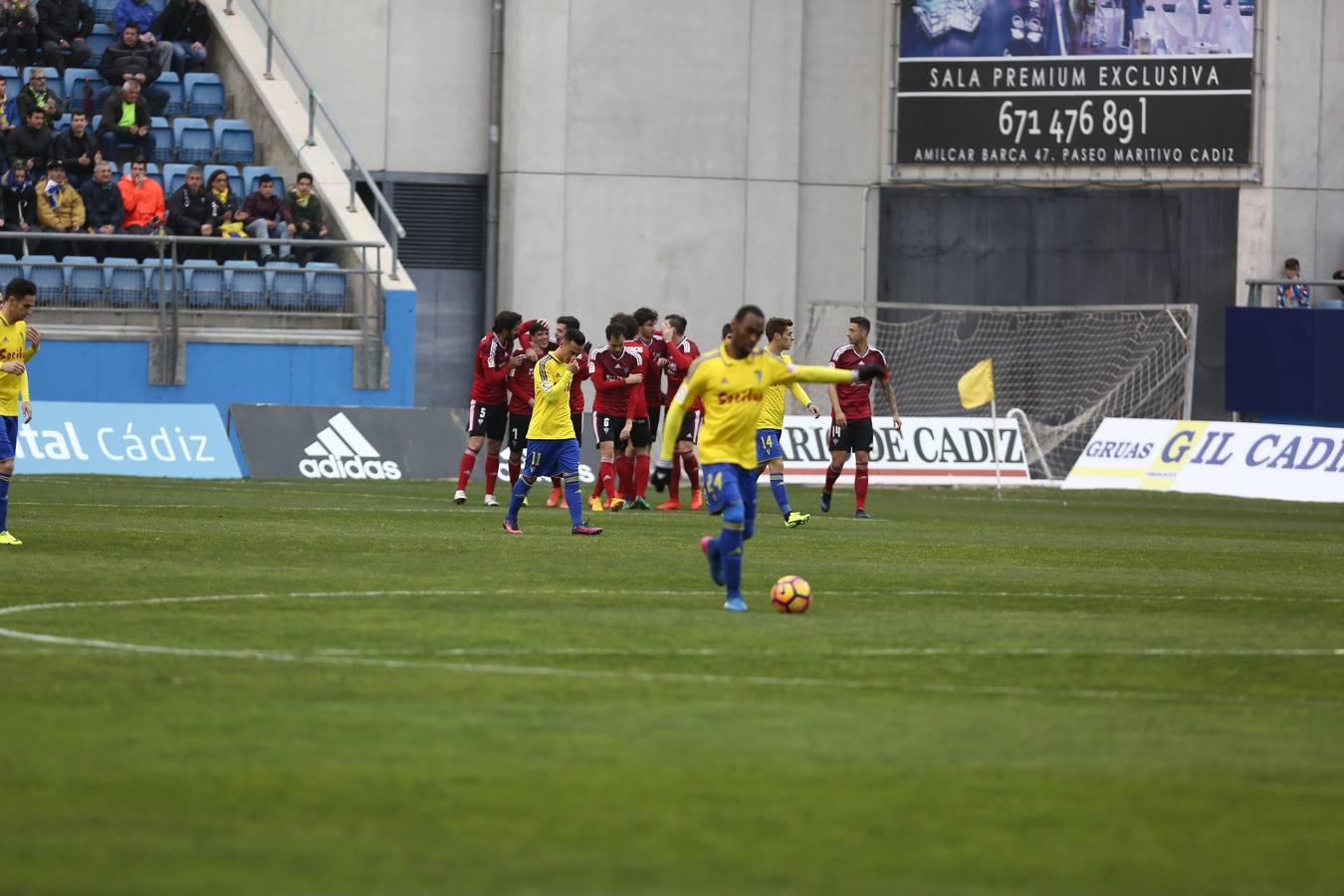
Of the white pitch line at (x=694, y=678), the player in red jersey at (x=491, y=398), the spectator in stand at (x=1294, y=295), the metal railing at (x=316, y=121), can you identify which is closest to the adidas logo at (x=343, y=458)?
the metal railing at (x=316, y=121)

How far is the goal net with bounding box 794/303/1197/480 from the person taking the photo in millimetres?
35562

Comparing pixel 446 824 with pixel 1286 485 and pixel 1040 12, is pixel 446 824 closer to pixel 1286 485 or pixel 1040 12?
→ pixel 1286 485

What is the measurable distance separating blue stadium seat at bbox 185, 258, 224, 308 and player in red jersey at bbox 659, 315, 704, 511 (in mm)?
8537

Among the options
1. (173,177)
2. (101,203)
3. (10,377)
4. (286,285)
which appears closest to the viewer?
(10,377)

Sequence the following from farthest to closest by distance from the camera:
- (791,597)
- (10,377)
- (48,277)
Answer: (48,277) < (10,377) < (791,597)

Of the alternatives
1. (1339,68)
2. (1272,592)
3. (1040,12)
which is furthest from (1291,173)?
(1272,592)

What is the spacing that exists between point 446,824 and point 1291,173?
31.1m

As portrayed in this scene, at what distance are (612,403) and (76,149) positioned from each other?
36.4 feet

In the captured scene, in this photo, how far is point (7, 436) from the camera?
17.1m

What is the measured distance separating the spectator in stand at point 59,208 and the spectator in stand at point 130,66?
2349mm

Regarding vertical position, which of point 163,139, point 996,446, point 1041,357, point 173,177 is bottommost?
point 996,446

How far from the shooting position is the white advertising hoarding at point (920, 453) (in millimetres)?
31766

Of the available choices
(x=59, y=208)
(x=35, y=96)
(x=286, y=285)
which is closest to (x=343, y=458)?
(x=286, y=285)

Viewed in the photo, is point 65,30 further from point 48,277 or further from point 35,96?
point 48,277
